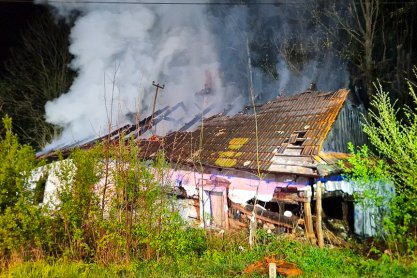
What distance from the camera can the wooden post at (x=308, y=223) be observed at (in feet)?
31.2

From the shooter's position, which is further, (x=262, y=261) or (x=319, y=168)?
(x=319, y=168)

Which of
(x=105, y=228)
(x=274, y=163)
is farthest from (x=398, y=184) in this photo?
(x=105, y=228)

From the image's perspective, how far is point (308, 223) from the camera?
962cm

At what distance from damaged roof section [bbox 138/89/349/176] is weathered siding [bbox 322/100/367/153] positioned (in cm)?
43

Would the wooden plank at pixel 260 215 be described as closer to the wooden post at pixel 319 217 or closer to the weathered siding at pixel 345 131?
the wooden post at pixel 319 217

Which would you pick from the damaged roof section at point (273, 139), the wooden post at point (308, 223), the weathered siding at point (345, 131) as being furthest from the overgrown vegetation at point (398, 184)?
the weathered siding at point (345, 131)

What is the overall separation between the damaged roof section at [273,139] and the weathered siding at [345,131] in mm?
431

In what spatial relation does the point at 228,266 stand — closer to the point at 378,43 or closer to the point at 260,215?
the point at 260,215

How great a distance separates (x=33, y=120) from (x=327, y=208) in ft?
73.4

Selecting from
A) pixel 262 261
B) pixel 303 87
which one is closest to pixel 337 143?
pixel 262 261

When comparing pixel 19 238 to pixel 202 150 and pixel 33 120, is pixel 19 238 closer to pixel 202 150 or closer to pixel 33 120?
pixel 202 150

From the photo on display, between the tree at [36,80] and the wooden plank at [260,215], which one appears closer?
the wooden plank at [260,215]

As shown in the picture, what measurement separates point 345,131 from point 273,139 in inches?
108

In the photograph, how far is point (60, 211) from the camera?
24.4 ft
